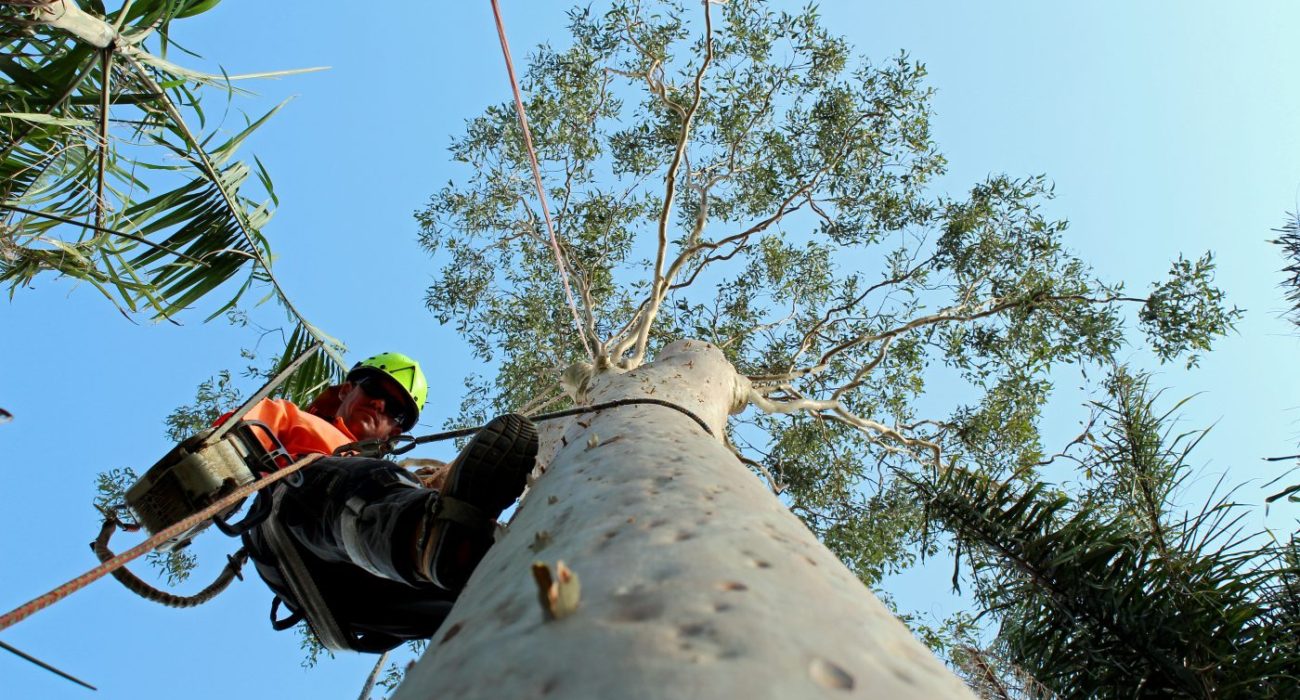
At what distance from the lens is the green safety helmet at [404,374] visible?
14.3 feet

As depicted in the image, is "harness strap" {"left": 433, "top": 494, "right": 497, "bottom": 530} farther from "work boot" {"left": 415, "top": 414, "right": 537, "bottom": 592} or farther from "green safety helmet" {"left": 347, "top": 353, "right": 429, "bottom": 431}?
"green safety helmet" {"left": 347, "top": 353, "right": 429, "bottom": 431}

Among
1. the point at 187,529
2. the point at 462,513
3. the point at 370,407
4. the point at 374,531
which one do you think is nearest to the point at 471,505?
the point at 462,513

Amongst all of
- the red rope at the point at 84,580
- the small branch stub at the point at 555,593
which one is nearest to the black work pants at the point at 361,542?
the red rope at the point at 84,580

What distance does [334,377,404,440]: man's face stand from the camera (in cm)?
416

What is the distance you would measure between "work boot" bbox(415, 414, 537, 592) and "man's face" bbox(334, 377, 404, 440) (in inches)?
80.4

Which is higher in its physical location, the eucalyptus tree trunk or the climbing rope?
the climbing rope

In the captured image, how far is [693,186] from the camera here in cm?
894

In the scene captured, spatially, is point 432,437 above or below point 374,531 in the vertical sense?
above

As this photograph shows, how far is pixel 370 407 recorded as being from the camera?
4281 millimetres

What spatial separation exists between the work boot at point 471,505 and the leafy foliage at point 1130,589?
1.41 m

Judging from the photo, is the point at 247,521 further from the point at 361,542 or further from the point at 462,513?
the point at 462,513

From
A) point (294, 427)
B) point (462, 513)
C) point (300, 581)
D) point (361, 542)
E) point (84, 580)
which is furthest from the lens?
point (294, 427)

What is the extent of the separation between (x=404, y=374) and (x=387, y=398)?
0.14 meters

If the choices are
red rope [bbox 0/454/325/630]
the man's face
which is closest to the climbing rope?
red rope [bbox 0/454/325/630]
